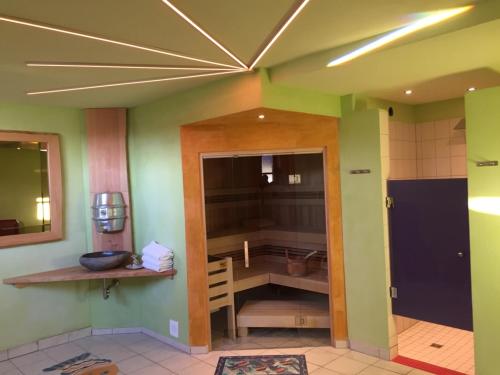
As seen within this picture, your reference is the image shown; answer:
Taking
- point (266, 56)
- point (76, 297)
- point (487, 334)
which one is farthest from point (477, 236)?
point (76, 297)

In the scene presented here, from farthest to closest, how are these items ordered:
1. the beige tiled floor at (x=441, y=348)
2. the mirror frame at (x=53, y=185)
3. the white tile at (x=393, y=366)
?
the mirror frame at (x=53, y=185)
the beige tiled floor at (x=441, y=348)
the white tile at (x=393, y=366)

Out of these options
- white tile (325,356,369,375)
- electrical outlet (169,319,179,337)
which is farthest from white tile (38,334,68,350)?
white tile (325,356,369,375)

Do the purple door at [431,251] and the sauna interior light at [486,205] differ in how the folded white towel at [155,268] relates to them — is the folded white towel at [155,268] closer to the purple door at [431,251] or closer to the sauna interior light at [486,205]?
the purple door at [431,251]

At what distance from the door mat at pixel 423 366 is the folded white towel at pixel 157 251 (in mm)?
2059

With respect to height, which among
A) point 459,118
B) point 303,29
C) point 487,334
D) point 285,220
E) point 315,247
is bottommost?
point 487,334

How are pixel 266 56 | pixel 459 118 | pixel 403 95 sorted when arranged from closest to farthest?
1. pixel 266 56
2. pixel 403 95
3. pixel 459 118

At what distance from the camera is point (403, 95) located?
3.66 m

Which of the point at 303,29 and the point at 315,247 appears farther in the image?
the point at 315,247

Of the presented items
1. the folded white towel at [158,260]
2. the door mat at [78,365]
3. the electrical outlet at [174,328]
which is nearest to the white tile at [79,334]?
the door mat at [78,365]

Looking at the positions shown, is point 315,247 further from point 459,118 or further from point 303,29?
point 303,29

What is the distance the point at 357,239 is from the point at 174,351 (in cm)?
186

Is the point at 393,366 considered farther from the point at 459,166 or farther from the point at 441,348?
the point at 459,166

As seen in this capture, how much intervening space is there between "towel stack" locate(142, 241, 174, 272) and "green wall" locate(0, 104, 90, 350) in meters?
0.75

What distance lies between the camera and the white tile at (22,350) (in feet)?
11.8
